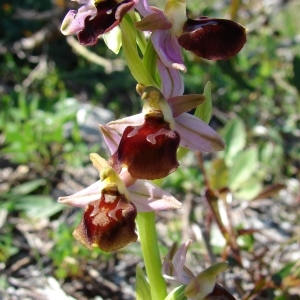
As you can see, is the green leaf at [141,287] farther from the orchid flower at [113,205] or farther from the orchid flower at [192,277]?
the orchid flower at [113,205]

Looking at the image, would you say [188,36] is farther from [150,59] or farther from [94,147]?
[94,147]

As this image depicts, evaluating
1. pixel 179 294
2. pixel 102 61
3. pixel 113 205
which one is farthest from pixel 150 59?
pixel 102 61

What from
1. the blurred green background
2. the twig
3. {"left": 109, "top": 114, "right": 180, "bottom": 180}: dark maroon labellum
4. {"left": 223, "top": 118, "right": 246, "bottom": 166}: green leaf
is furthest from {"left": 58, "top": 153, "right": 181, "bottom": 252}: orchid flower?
the twig

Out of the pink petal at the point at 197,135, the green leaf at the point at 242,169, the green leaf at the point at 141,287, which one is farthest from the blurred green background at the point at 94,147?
the pink petal at the point at 197,135

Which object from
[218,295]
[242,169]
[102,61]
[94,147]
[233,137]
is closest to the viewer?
[218,295]

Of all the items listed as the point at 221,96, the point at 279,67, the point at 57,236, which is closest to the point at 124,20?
the point at 57,236
